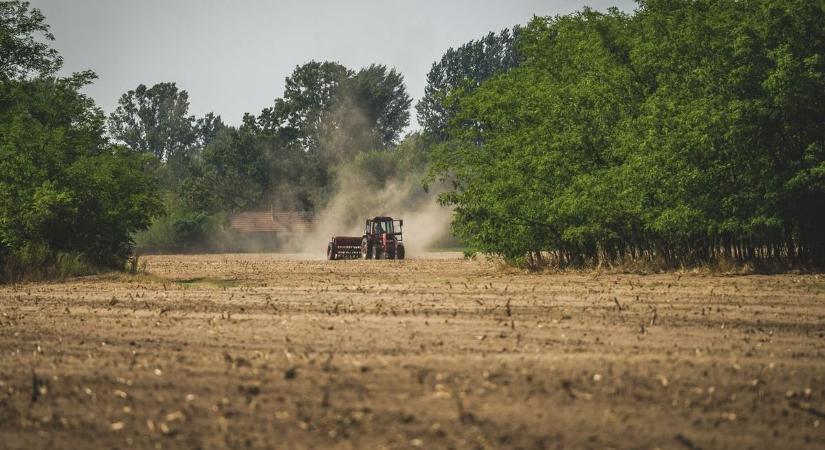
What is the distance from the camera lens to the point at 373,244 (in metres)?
50.5

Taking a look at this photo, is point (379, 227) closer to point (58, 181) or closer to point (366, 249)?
point (366, 249)

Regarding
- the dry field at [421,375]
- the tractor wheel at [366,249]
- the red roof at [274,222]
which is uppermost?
the red roof at [274,222]

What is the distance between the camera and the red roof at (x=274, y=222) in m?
94.3

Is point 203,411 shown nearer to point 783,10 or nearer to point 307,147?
point 783,10

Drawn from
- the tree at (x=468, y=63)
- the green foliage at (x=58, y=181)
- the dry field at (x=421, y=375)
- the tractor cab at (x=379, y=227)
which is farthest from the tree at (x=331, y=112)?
the dry field at (x=421, y=375)

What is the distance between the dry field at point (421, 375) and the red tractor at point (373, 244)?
3153 cm

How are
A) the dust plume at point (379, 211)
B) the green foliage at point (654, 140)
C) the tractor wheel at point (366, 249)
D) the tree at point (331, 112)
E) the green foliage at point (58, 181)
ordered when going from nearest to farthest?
1. the green foliage at point (654, 140)
2. the green foliage at point (58, 181)
3. the tractor wheel at point (366, 249)
4. the dust plume at point (379, 211)
5. the tree at point (331, 112)

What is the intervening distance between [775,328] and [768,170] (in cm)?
1184

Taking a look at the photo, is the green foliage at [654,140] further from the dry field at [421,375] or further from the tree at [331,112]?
the tree at [331,112]

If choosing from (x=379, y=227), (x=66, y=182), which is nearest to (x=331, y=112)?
(x=379, y=227)

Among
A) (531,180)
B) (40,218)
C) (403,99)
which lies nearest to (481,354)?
(531,180)

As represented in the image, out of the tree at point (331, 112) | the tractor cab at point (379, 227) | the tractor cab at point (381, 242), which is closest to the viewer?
the tractor cab at point (381, 242)

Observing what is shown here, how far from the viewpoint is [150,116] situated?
14925 centimetres

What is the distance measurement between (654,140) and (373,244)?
26.7 m
